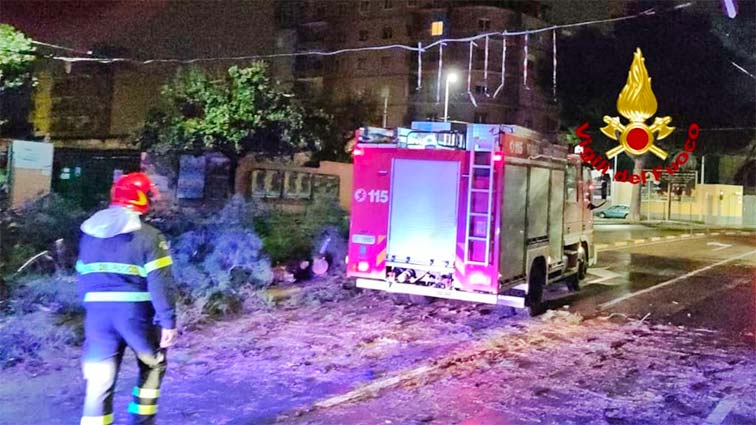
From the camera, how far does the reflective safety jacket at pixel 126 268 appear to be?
4.14m

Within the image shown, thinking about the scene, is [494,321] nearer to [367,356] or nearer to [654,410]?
[367,356]

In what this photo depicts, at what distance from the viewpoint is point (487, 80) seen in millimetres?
43375

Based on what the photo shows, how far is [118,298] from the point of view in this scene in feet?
13.6

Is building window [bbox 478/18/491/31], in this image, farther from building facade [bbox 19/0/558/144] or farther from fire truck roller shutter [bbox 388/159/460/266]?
fire truck roller shutter [bbox 388/159/460/266]

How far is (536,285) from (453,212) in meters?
1.85

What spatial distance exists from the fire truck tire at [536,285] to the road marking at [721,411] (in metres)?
3.70

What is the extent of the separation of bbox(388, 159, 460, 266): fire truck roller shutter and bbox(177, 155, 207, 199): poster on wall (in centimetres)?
979

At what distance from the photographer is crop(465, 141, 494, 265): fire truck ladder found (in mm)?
8750

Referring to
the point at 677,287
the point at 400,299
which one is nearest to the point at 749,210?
the point at 677,287

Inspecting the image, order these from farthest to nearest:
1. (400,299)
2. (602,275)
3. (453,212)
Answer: (602,275)
(400,299)
(453,212)

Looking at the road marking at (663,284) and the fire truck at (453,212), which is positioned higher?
the fire truck at (453,212)

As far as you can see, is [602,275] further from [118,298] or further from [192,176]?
[118,298]

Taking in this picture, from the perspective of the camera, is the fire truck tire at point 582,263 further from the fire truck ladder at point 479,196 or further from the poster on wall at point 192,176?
the poster on wall at point 192,176

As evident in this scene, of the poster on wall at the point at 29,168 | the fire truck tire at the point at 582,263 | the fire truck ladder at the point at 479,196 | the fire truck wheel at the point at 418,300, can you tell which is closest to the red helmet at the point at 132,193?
the fire truck ladder at the point at 479,196
